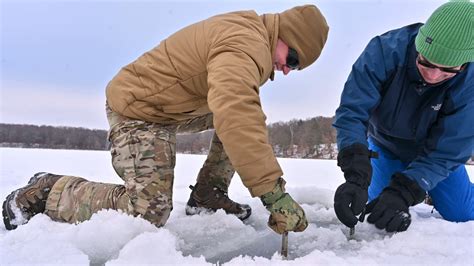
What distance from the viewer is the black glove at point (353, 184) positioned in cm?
179

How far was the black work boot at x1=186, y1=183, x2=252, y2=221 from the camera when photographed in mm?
2257

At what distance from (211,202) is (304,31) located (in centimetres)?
105

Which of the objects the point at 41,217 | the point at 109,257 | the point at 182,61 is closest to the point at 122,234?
the point at 109,257

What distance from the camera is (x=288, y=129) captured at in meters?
35.2

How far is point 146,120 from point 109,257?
769 millimetres

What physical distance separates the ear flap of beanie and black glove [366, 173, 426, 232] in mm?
750

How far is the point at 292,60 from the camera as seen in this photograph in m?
1.96

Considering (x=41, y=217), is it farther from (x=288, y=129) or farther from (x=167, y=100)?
(x=288, y=129)

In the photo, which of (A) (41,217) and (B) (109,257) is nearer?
(B) (109,257)

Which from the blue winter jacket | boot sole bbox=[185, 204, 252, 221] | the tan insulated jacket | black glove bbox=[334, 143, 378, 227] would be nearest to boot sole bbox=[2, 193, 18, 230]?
the tan insulated jacket

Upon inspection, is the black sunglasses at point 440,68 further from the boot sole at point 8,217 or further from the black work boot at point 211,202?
the boot sole at point 8,217

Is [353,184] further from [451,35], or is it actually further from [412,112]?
[451,35]

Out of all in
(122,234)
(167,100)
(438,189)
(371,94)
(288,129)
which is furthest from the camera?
(288,129)

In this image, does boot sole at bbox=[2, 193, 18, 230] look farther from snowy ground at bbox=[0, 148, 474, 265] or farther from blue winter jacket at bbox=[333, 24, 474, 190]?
blue winter jacket at bbox=[333, 24, 474, 190]
